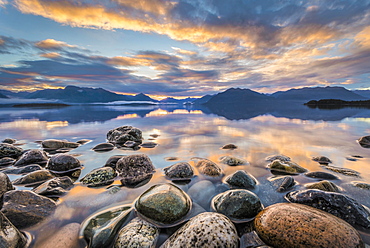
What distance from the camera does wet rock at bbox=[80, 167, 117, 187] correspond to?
590 centimetres

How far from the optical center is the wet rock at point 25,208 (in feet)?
12.3

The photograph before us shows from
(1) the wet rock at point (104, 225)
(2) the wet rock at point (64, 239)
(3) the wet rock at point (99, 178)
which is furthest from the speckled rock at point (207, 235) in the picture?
(3) the wet rock at point (99, 178)

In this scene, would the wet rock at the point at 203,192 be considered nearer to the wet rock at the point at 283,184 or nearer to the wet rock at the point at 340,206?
the wet rock at the point at 283,184

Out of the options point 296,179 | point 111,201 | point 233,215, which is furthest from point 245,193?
point 111,201

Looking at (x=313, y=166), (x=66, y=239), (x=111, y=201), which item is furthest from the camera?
(x=313, y=166)

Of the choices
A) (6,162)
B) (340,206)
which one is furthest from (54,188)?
(340,206)

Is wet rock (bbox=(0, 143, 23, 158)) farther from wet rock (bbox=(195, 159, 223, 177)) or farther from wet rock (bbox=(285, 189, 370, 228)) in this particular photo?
wet rock (bbox=(285, 189, 370, 228))

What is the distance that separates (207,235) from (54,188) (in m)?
5.24

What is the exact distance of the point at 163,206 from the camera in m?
4.10

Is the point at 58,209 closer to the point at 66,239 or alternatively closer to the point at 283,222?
the point at 66,239

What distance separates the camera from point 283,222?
3309mm

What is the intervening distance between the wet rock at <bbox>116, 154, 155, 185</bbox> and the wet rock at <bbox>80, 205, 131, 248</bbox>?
6.54ft

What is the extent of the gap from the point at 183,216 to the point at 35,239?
3350 mm

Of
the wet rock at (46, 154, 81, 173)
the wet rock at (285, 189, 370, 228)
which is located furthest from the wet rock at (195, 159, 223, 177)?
the wet rock at (46, 154, 81, 173)
